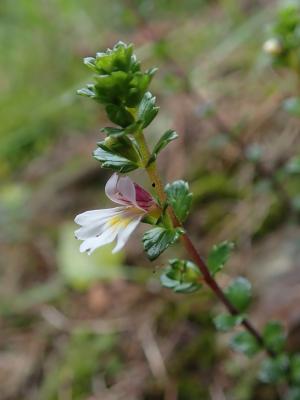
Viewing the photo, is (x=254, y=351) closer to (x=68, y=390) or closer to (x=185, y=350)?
(x=185, y=350)

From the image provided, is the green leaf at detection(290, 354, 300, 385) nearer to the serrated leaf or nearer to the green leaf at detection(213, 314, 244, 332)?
the green leaf at detection(213, 314, 244, 332)

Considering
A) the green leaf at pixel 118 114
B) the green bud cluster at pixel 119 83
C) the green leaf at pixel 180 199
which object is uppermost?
the green bud cluster at pixel 119 83

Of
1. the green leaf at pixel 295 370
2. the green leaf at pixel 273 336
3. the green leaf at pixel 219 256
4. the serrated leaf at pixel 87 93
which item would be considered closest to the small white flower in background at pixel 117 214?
the serrated leaf at pixel 87 93

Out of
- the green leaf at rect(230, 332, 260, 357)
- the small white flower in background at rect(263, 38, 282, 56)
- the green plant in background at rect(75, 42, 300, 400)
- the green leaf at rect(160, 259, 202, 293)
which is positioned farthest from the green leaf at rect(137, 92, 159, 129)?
the small white flower in background at rect(263, 38, 282, 56)

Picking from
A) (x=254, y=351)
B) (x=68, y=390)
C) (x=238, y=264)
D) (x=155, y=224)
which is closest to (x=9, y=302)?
(x=68, y=390)

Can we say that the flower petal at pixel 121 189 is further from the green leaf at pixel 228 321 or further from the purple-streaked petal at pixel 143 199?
the green leaf at pixel 228 321

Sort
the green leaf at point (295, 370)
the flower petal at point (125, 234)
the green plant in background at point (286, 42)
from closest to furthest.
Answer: the flower petal at point (125, 234), the green leaf at point (295, 370), the green plant in background at point (286, 42)

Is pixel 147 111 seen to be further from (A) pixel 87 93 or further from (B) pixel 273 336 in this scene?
(B) pixel 273 336
